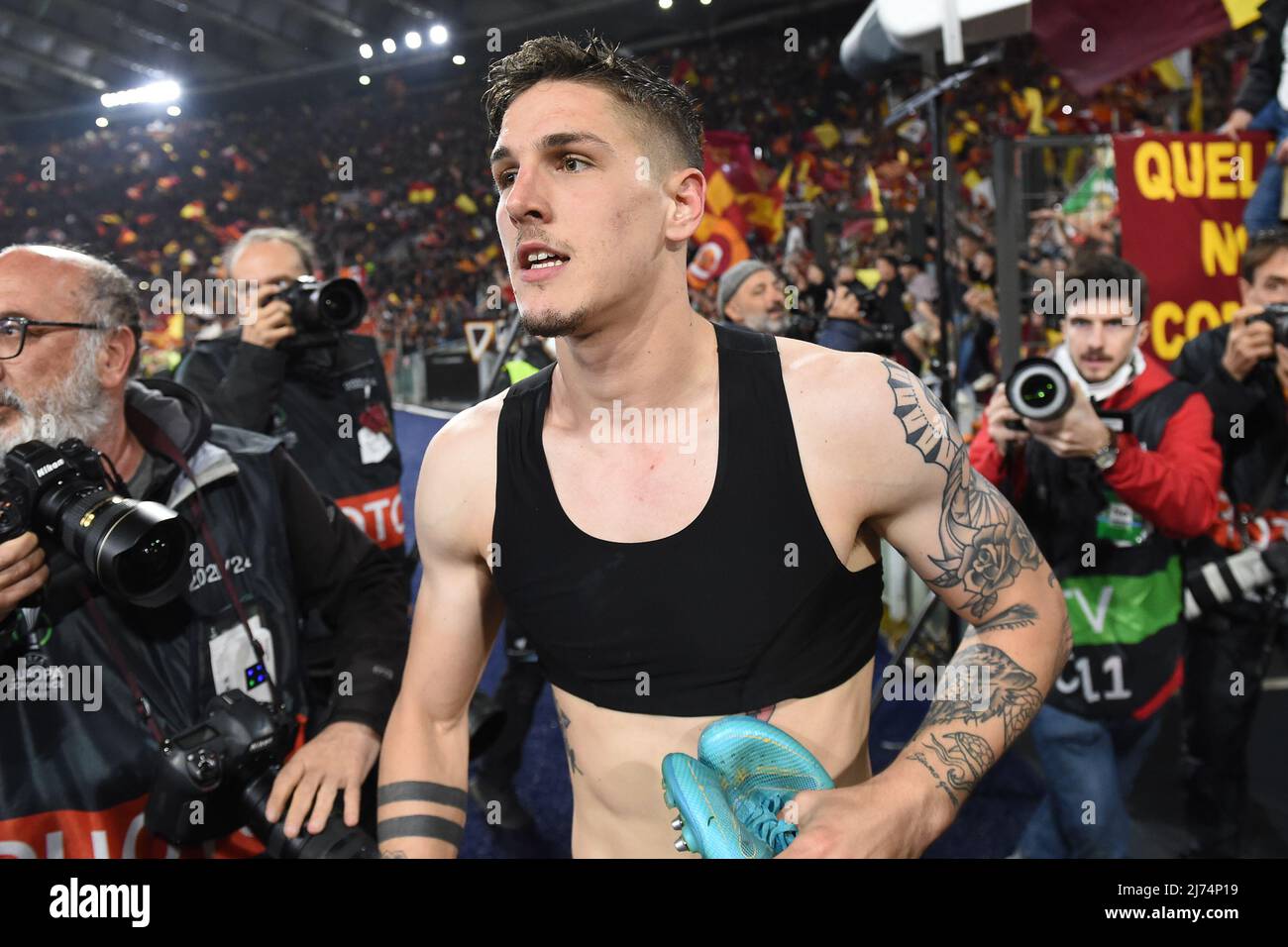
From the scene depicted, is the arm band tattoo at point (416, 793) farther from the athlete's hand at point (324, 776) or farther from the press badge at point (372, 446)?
the press badge at point (372, 446)

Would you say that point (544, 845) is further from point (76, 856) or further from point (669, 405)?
point (669, 405)

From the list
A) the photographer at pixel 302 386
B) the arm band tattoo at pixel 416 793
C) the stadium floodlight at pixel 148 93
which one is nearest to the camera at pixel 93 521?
the arm band tattoo at pixel 416 793

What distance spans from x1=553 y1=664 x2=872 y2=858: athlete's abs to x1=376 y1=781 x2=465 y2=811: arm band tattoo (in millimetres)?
202

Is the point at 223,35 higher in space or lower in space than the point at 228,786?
higher

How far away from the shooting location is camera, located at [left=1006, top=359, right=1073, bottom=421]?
2.01 metres

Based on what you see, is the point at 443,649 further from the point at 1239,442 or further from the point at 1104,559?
the point at 1239,442

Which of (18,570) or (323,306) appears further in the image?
(323,306)

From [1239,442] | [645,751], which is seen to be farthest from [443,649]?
[1239,442]

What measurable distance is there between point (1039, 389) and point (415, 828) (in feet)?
4.82

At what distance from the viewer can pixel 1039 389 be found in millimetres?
2033

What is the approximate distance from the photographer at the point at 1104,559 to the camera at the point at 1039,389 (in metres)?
0.36

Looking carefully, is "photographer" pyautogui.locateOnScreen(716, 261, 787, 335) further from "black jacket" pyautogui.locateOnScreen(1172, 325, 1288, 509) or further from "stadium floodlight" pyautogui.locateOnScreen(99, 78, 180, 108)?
"stadium floodlight" pyautogui.locateOnScreen(99, 78, 180, 108)

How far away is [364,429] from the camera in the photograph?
10.2ft

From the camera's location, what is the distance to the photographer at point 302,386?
8.83 ft
